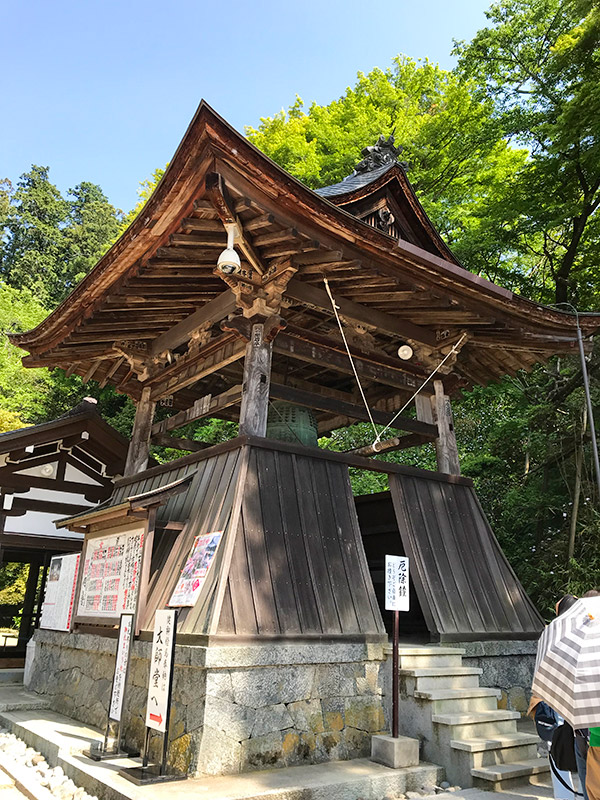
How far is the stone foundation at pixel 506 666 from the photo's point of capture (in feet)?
22.0

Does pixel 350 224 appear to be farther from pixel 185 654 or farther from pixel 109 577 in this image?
pixel 109 577

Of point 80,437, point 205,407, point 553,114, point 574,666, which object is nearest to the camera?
point 574,666

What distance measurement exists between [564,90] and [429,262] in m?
10.8

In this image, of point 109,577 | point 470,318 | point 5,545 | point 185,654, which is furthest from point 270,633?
point 5,545

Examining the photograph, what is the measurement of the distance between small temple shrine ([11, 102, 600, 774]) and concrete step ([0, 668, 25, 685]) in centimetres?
269

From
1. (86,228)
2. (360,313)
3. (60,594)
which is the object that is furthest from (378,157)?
(86,228)

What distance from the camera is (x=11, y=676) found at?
11133 mm

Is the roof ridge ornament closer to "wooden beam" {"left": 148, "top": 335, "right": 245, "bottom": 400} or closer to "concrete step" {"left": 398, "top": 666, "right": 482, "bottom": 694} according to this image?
"wooden beam" {"left": 148, "top": 335, "right": 245, "bottom": 400}

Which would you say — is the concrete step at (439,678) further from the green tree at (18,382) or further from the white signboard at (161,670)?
the green tree at (18,382)

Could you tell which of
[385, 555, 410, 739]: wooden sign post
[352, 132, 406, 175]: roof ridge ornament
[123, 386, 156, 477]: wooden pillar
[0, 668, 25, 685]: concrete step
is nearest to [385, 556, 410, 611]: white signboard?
[385, 555, 410, 739]: wooden sign post

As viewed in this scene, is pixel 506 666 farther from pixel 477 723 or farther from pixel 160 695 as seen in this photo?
pixel 160 695

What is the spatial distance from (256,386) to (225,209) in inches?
76.3

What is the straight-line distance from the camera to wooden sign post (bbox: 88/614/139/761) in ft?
17.8

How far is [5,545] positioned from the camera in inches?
437
